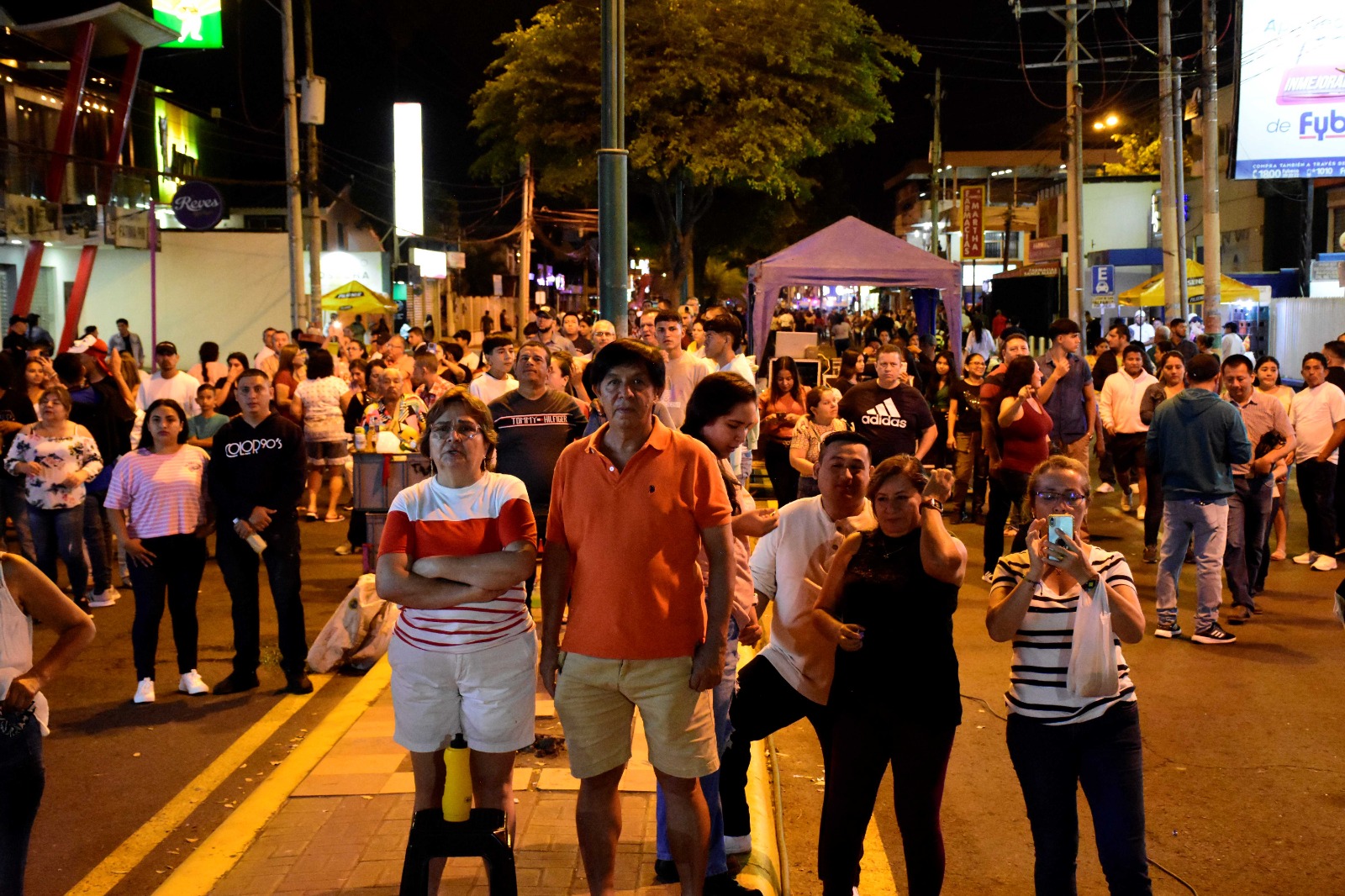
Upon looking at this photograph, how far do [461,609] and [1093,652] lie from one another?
202 centimetres

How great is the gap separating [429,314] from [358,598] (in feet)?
137

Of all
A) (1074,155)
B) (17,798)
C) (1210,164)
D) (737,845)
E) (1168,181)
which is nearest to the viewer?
(17,798)

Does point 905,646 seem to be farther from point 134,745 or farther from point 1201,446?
point 1201,446

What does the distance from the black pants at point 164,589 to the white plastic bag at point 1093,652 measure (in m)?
5.23

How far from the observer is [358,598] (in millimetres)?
7574

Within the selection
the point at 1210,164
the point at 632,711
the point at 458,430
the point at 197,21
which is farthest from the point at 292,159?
the point at 632,711

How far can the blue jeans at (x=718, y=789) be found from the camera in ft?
14.4

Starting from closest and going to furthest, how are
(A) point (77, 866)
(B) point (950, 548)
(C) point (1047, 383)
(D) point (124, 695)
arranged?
(B) point (950, 548), (A) point (77, 866), (D) point (124, 695), (C) point (1047, 383)

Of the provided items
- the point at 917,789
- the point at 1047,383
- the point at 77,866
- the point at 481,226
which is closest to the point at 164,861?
the point at 77,866

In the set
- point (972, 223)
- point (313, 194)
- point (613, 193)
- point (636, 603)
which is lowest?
point (636, 603)

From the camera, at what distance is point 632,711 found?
13.3 ft

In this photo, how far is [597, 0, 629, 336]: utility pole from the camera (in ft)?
33.1

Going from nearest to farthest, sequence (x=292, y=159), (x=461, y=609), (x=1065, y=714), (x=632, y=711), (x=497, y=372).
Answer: (x=1065, y=714), (x=632, y=711), (x=461, y=609), (x=497, y=372), (x=292, y=159)

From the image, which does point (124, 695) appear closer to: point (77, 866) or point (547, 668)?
point (77, 866)
